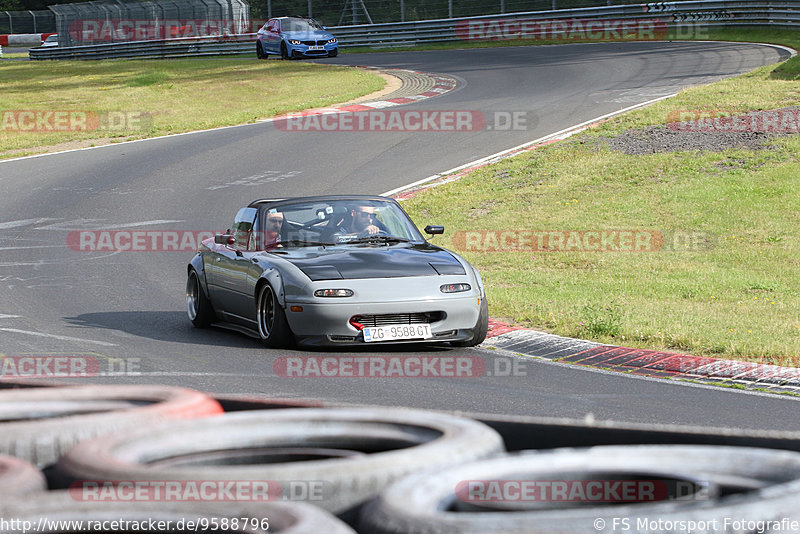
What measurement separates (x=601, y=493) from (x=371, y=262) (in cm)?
708

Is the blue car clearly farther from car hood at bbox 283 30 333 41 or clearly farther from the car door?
the car door

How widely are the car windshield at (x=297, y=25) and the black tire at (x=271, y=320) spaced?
35934 millimetres

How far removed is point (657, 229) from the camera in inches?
702

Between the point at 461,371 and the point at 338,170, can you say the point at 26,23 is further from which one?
the point at 461,371

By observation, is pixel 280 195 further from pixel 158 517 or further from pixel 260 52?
pixel 260 52

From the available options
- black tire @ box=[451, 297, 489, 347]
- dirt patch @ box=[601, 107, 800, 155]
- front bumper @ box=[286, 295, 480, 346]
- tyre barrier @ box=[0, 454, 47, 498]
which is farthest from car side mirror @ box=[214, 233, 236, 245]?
dirt patch @ box=[601, 107, 800, 155]

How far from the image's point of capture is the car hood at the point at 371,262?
10227mm

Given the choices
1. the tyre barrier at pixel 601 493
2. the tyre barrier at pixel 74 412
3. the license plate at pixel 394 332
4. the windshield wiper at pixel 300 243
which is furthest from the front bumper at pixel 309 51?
the tyre barrier at pixel 601 493

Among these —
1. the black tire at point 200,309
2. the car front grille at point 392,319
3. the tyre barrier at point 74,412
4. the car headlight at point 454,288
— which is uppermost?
the tyre barrier at point 74,412

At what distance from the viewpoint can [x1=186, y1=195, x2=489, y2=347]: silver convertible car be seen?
10.0 meters

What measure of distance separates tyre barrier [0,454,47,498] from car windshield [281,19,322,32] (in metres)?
42.7

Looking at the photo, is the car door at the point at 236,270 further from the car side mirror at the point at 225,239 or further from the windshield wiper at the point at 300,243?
the windshield wiper at the point at 300,243

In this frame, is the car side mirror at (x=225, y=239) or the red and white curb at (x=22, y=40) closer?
the car side mirror at (x=225, y=239)

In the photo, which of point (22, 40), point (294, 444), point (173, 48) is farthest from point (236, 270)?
point (22, 40)
